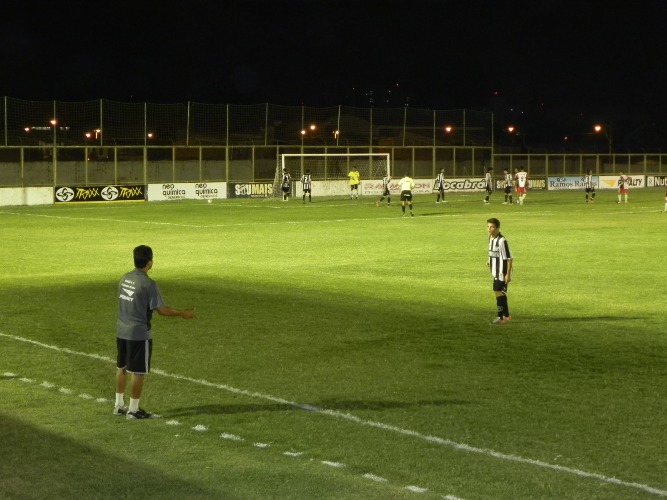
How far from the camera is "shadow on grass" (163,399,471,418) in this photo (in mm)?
10656

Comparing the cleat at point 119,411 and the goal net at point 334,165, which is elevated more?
the goal net at point 334,165

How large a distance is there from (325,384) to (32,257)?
17.5 metres

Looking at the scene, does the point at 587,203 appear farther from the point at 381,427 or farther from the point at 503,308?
the point at 381,427

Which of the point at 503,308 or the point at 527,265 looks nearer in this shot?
the point at 503,308

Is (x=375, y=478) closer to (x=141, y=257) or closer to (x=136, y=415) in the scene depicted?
(x=136, y=415)

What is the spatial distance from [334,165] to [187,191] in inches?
434

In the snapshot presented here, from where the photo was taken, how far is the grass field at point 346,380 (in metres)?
8.47

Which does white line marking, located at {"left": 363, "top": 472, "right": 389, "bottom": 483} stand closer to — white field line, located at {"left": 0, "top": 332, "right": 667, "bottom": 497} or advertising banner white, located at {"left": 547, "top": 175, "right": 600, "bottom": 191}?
white field line, located at {"left": 0, "top": 332, "right": 667, "bottom": 497}

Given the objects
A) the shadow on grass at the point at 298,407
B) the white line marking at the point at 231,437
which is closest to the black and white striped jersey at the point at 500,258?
the shadow on grass at the point at 298,407

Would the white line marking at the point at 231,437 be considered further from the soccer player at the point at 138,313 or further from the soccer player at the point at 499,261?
the soccer player at the point at 499,261

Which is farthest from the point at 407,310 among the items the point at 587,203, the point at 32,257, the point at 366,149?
→ the point at 366,149

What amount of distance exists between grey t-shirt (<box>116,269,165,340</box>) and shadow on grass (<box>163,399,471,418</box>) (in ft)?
3.11

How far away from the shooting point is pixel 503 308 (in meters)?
16.4

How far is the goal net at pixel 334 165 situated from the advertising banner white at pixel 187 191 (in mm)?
4238
